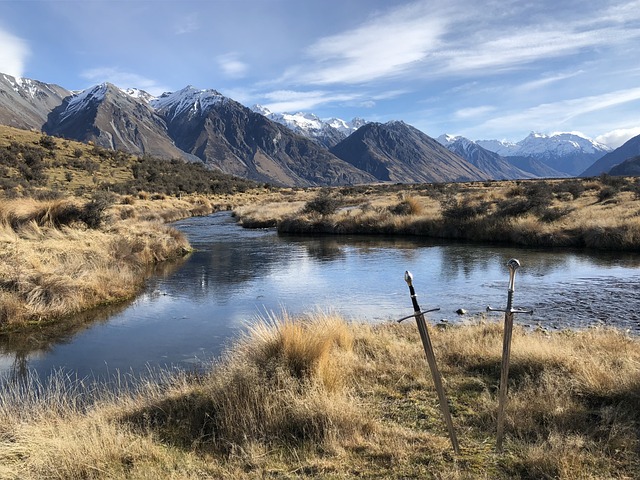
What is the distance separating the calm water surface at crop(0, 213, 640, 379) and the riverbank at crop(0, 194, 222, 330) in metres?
0.84

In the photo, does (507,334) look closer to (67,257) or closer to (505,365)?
(505,365)

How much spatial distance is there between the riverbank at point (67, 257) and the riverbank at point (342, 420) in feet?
19.2

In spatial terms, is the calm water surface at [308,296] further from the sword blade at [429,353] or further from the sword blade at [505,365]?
the sword blade at [505,365]

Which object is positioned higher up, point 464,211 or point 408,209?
point 408,209

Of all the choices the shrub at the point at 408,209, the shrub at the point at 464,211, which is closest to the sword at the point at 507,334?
the shrub at the point at 464,211

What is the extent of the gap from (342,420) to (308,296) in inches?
399

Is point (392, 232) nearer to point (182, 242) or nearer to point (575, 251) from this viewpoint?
point (575, 251)

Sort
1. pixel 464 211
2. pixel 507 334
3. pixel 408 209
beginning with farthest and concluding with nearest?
1. pixel 408 209
2. pixel 464 211
3. pixel 507 334

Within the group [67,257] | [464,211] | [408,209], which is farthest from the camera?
Answer: [408,209]

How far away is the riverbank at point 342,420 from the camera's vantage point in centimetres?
474

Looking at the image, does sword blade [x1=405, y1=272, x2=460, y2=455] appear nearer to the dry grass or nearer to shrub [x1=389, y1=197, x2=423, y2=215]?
the dry grass

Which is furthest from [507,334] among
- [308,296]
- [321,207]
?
[321,207]

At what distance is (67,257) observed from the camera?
15.8 m

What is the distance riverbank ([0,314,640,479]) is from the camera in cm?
474
